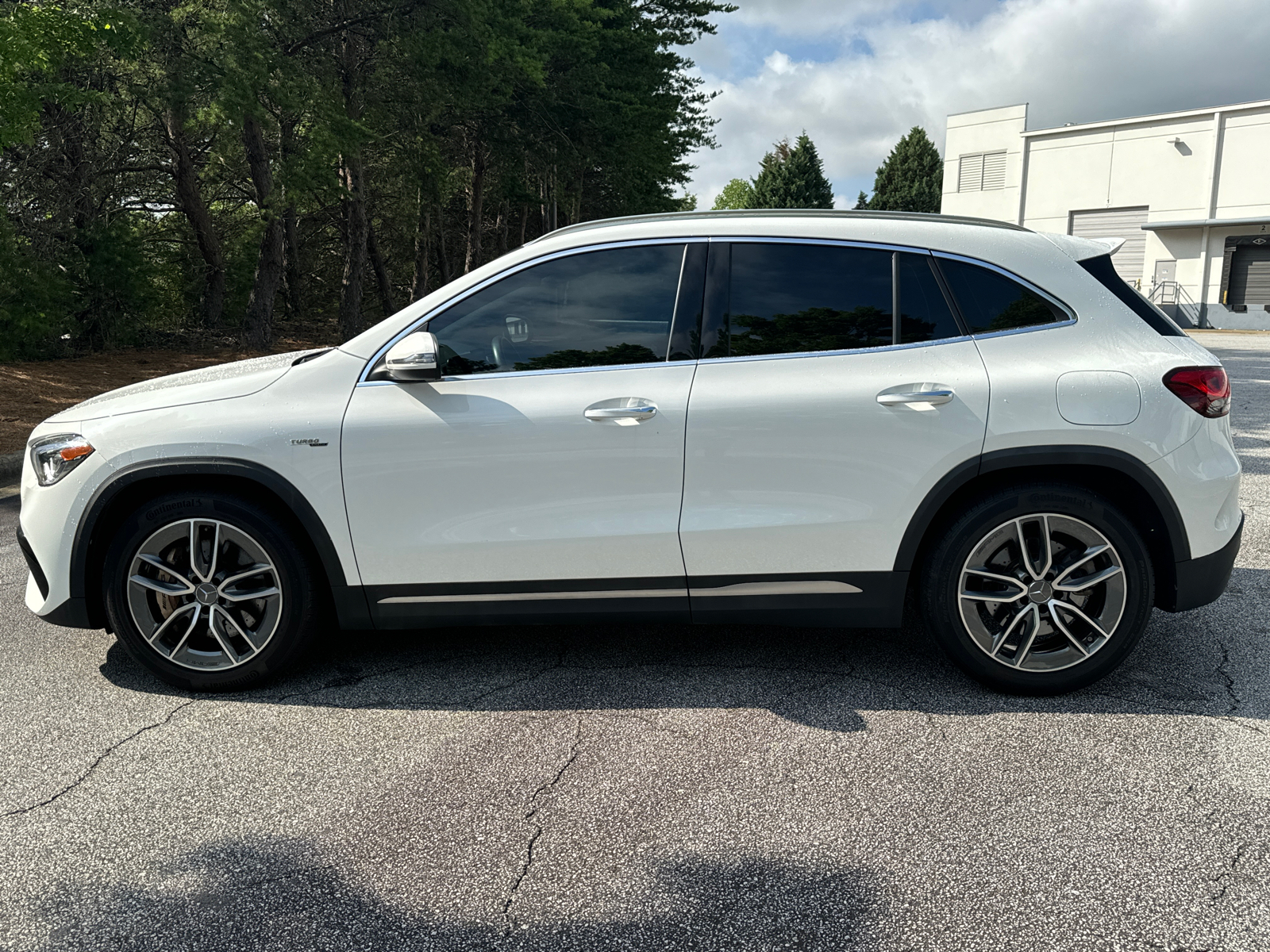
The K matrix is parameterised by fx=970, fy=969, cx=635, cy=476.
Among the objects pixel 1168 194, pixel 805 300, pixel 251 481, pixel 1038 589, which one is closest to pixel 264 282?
pixel 251 481

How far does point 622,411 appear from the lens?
3.64 metres

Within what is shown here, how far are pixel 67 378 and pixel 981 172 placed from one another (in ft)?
152

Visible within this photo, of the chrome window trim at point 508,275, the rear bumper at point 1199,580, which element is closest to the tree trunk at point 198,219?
the chrome window trim at point 508,275

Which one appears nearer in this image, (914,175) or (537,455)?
(537,455)

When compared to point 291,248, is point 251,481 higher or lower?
lower

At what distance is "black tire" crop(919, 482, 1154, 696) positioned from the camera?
145 inches

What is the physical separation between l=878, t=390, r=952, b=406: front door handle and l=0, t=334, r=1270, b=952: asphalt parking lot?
118 cm

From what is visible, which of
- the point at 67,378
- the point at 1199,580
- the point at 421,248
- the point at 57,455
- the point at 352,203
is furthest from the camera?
the point at 421,248

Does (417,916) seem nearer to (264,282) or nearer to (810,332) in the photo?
(810,332)

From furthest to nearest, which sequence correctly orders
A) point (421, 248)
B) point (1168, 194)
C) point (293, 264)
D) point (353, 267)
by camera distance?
1. point (1168, 194)
2. point (421, 248)
3. point (293, 264)
4. point (353, 267)

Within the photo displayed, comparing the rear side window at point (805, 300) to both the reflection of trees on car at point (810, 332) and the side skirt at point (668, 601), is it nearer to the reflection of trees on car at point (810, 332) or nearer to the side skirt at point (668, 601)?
the reflection of trees on car at point (810, 332)

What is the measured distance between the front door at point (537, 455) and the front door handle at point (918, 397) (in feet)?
2.45

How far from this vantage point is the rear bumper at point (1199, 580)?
3697 millimetres

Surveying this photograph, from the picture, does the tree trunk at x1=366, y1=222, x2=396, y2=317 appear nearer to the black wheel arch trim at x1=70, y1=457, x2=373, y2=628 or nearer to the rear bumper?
the black wheel arch trim at x1=70, y1=457, x2=373, y2=628
